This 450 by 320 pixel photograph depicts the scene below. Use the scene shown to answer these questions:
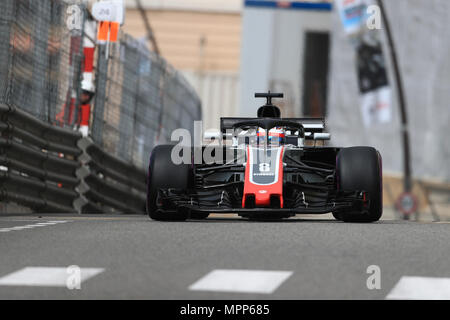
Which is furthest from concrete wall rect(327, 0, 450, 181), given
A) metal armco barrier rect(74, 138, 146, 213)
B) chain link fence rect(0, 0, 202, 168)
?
metal armco barrier rect(74, 138, 146, 213)

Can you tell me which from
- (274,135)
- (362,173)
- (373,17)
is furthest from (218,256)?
(373,17)

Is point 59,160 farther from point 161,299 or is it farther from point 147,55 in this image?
point 161,299

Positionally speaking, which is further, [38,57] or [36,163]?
[38,57]

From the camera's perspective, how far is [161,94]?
23.2 meters

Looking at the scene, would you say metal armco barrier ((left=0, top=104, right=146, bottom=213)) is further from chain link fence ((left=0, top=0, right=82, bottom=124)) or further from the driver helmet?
the driver helmet

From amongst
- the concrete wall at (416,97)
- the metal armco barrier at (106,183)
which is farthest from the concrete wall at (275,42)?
the metal armco barrier at (106,183)

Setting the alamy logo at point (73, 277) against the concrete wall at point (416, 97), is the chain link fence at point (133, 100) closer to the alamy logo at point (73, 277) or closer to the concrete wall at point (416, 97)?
the alamy logo at point (73, 277)

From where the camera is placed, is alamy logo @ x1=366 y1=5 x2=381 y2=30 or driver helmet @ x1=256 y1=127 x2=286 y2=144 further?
alamy logo @ x1=366 y1=5 x2=381 y2=30

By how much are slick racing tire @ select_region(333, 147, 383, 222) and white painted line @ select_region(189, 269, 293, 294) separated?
4647 millimetres

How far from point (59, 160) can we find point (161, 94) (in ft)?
23.7

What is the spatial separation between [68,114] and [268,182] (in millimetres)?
5945

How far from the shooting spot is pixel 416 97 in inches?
1446

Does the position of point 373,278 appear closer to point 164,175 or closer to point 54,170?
point 164,175

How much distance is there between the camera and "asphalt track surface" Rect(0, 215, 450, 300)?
7027 millimetres
